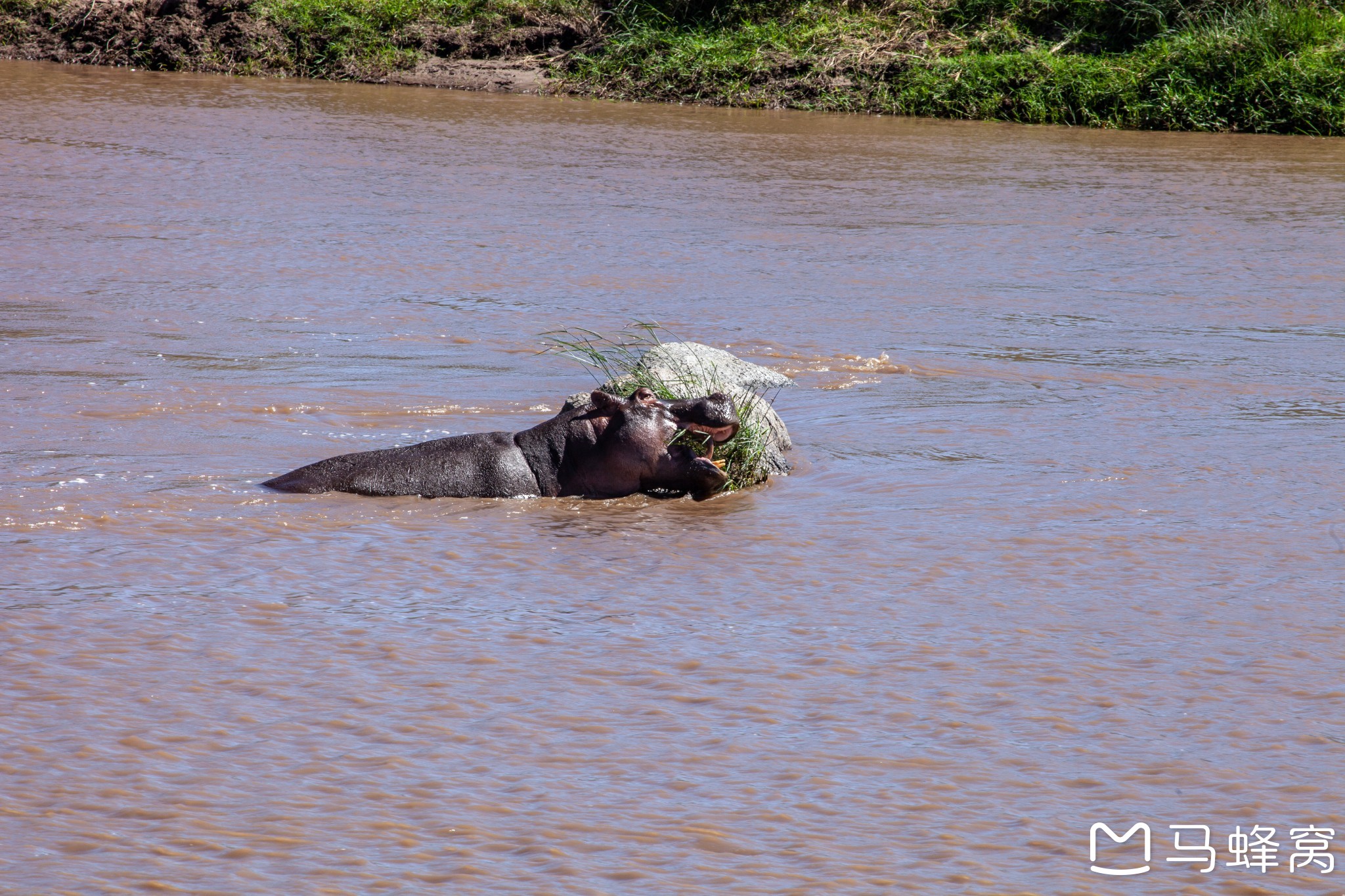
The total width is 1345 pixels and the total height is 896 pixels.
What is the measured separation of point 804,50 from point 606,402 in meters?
14.4

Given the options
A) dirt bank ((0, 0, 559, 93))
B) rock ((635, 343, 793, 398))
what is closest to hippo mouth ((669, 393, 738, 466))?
rock ((635, 343, 793, 398))

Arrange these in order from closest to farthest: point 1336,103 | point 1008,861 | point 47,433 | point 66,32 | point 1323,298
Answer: point 1008,861 → point 47,433 → point 1323,298 → point 1336,103 → point 66,32

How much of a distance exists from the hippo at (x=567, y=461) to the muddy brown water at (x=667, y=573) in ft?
0.39

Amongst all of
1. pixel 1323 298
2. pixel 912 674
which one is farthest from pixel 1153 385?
pixel 912 674

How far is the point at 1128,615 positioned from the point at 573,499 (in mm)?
2133

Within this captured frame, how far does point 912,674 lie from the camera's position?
4031 millimetres

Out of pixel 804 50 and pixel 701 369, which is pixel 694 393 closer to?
pixel 701 369

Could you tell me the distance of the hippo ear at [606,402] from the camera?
5.75 m

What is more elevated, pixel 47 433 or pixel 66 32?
pixel 66 32

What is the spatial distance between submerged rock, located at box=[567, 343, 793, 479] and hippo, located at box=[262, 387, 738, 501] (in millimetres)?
281

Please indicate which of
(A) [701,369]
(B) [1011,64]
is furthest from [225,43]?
(A) [701,369]

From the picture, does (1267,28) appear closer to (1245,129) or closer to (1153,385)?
(1245,129)

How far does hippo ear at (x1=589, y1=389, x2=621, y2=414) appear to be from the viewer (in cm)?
575

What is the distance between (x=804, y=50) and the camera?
19.2 meters
